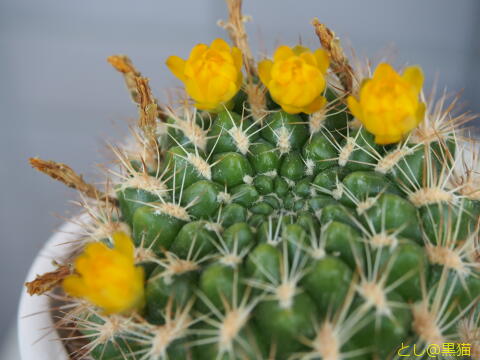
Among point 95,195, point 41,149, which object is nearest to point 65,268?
point 95,195

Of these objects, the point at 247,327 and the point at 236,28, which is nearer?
the point at 247,327

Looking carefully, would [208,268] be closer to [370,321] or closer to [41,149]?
[370,321]

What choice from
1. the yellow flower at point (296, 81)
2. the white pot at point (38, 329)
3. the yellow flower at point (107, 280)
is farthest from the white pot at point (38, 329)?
the yellow flower at point (296, 81)

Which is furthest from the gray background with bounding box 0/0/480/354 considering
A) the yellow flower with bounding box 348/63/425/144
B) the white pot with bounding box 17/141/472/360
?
the yellow flower with bounding box 348/63/425/144

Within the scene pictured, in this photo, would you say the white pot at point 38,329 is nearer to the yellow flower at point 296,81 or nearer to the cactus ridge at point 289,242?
the cactus ridge at point 289,242

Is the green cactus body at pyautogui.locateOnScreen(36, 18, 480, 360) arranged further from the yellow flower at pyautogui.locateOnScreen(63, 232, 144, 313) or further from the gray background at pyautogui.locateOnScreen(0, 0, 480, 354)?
the gray background at pyautogui.locateOnScreen(0, 0, 480, 354)
